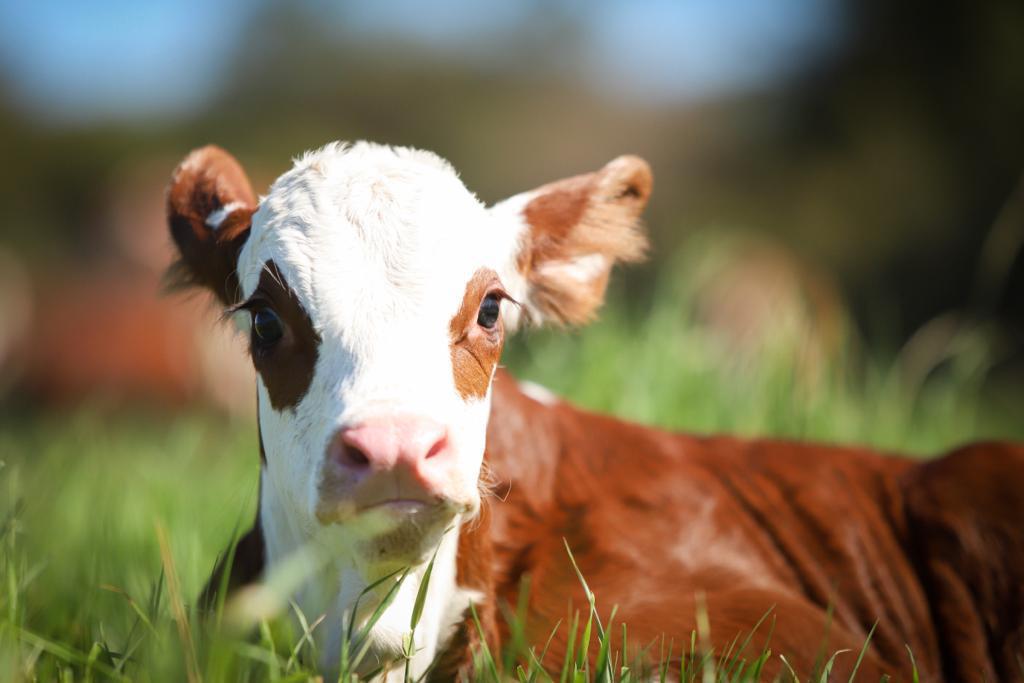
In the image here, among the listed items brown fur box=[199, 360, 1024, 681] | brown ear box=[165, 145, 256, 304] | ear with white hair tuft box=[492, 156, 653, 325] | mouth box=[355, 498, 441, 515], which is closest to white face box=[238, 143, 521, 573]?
mouth box=[355, 498, 441, 515]

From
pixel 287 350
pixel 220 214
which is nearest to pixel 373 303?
pixel 287 350

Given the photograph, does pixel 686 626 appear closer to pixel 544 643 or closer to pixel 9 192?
pixel 544 643

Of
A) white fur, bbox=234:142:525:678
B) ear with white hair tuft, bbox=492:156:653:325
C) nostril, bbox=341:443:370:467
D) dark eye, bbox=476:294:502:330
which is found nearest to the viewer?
nostril, bbox=341:443:370:467

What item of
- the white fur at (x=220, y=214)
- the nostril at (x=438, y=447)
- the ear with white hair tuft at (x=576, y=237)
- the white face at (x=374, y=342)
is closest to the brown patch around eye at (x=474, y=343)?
the white face at (x=374, y=342)

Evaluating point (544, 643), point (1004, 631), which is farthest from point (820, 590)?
point (544, 643)

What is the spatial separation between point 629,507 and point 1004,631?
1.21 metres

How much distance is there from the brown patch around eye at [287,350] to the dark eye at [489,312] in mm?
409

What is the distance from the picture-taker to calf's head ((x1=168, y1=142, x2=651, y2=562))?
217 cm

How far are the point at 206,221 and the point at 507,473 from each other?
1.11 meters

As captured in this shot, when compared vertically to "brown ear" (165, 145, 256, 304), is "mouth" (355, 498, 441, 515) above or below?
below

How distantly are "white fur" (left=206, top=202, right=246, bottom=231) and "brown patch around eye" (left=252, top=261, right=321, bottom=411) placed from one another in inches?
17.2

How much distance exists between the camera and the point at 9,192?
2658 cm

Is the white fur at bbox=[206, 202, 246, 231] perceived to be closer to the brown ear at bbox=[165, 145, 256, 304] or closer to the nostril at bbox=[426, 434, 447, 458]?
the brown ear at bbox=[165, 145, 256, 304]

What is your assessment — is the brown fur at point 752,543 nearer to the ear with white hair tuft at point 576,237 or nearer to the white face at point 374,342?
the ear with white hair tuft at point 576,237
